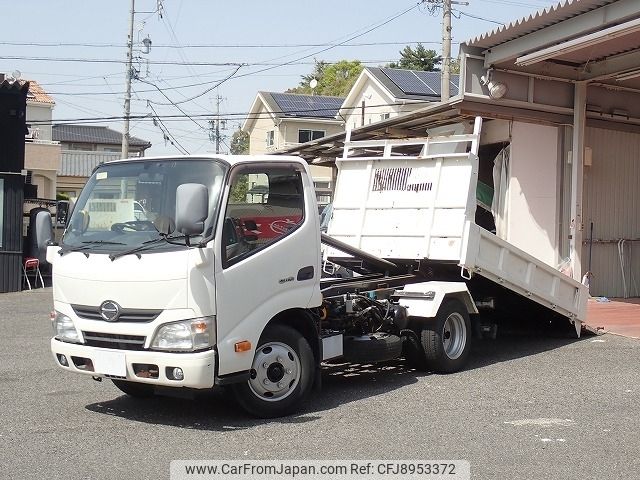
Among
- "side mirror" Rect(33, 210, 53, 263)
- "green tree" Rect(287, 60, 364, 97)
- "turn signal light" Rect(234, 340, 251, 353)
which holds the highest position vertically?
"green tree" Rect(287, 60, 364, 97)

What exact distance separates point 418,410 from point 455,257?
217 centimetres

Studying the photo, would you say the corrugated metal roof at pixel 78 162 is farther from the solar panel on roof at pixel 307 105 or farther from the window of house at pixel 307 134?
the window of house at pixel 307 134

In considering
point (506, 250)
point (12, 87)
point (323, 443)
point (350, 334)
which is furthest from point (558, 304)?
point (12, 87)

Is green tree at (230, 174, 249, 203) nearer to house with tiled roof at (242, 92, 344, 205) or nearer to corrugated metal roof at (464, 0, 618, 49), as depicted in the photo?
corrugated metal roof at (464, 0, 618, 49)

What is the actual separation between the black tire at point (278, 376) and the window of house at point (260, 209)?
0.78m

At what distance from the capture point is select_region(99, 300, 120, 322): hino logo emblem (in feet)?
21.7

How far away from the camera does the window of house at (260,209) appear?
6777 millimetres

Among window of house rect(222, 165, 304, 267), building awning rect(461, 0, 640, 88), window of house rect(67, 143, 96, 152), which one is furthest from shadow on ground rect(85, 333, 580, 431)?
window of house rect(67, 143, 96, 152)

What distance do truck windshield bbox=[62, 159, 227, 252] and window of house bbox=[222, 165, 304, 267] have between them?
21 centimetres

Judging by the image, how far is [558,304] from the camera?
10258 millimetres

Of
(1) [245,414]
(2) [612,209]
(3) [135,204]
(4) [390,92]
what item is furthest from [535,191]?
(4) [390,92]

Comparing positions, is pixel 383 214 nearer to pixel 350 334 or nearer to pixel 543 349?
pixel 350 334

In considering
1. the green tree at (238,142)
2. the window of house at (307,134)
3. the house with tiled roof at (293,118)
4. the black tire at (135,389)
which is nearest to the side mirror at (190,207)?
the black tire at (135,389)

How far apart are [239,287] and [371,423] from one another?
5.36ft
